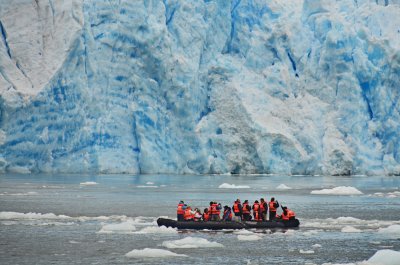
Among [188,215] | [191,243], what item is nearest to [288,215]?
[188,215]

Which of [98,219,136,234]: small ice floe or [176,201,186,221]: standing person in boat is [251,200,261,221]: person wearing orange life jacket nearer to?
[176,201,186,221]: standing person in boat

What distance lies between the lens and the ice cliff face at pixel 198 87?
59125mm

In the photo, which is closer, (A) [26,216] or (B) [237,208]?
(B) [237,208]

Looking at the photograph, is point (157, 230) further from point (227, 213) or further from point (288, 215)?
point (288, 215)

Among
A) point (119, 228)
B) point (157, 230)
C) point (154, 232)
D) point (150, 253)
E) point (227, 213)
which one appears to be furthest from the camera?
point (227, 213)

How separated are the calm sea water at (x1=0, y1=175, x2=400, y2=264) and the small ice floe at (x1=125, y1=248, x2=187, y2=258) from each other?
291 mm

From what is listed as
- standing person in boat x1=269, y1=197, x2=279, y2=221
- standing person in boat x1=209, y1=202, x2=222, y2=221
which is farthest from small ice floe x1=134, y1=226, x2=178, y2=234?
standing person in boat x1=269, y1=197, x2=279, y2=221

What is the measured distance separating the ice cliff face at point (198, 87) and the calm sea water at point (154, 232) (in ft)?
54.7

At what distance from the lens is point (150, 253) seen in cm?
1983

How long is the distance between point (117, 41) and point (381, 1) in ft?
82.2

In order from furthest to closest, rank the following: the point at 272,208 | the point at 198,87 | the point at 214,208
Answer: the point at 198,87, the point at 272,208, the point at 214,208

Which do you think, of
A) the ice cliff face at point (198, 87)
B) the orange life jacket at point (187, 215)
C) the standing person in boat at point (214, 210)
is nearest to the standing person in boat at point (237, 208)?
the standing person in boat at point (214, 210)

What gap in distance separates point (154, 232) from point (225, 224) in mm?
2743

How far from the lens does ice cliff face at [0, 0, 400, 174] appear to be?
59.1 metres
